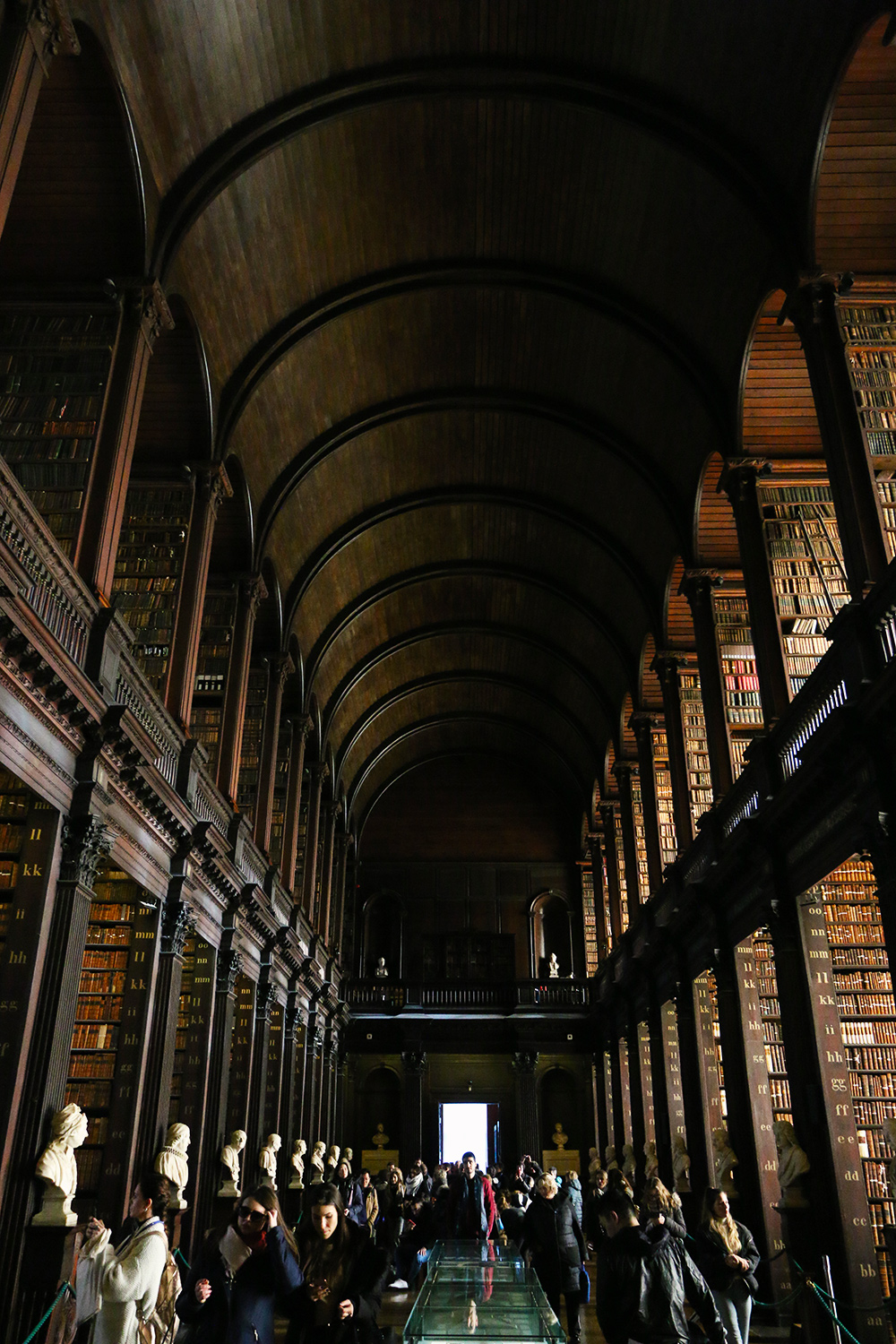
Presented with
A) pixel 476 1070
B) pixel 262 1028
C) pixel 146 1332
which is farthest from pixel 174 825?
pixel 476 1070

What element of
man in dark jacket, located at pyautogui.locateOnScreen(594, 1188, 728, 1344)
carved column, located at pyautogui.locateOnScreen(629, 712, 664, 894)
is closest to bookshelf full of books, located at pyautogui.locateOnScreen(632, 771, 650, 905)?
carved column, located at pyautogui.locateOnScreen(629, 712, 664, 894)

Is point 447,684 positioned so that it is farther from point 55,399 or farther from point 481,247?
point 55,399

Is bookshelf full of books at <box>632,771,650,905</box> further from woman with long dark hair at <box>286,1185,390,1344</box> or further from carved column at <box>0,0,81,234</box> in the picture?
woman with long dark hair at <box>286,1185,390,1344</box>

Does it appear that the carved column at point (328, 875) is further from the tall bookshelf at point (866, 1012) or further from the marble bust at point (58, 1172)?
the marble bust at point (58, 1172)

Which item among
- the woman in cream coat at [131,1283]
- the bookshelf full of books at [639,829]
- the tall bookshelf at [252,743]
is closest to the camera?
the woman in cream coat at [131,1283]

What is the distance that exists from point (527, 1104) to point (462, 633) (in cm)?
986

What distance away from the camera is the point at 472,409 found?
47.8ft

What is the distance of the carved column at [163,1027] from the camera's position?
27.7ft

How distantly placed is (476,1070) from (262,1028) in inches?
398

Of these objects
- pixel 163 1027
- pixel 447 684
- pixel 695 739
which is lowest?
pixel 163 1027

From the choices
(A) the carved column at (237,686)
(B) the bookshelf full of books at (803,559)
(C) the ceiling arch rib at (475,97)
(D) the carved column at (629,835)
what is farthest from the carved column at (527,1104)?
(C) the ceiling arch rib at (475,97)

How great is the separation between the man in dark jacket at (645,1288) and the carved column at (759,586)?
6341 mm

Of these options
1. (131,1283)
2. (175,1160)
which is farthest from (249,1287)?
(175,1160)

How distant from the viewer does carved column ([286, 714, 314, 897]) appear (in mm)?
15602
